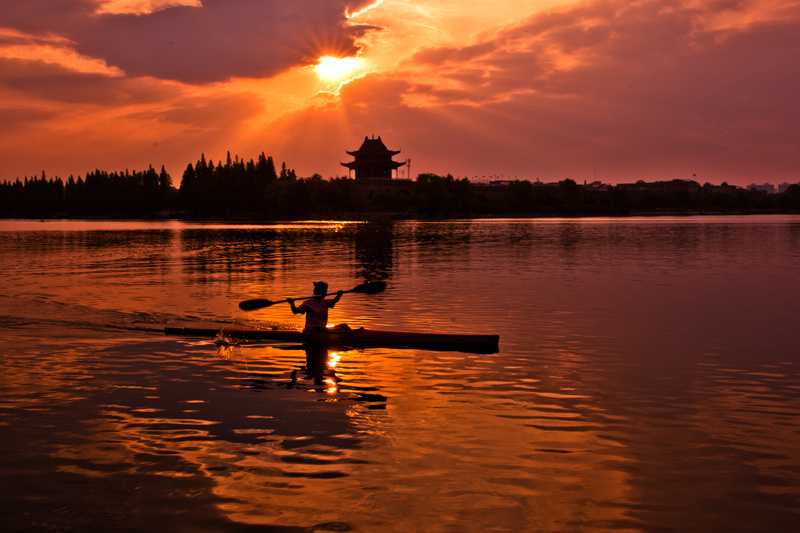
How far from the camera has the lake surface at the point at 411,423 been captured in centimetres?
715

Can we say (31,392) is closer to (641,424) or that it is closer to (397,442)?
(397,442)

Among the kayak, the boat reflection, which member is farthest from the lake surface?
the kayak

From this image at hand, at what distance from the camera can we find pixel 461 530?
668cm

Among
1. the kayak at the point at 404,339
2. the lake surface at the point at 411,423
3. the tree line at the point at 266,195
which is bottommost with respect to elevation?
the lake surface at the point at 411,423

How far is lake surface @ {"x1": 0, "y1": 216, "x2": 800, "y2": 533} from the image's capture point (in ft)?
23.5

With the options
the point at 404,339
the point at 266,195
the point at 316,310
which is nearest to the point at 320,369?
the point at 404,339

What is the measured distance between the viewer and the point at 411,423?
9930mm

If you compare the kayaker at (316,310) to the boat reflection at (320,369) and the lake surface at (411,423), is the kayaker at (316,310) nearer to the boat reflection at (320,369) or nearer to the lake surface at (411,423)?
the boat reflection at (320,369)

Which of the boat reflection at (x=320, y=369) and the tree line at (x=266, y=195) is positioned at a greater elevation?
the tree line at (x=266, y=195)

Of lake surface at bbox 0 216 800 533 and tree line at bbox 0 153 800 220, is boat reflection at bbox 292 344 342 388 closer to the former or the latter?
lake surface at bbox 0 216 800 533

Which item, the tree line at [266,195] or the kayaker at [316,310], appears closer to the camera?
the kayaker at [316,310]

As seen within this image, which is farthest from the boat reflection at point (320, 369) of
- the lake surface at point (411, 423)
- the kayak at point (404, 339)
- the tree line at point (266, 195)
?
the tree line at point (266, 195)

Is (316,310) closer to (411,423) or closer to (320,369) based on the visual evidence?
(320,369)

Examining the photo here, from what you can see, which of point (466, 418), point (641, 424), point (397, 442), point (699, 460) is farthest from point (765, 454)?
point (397, 442)
